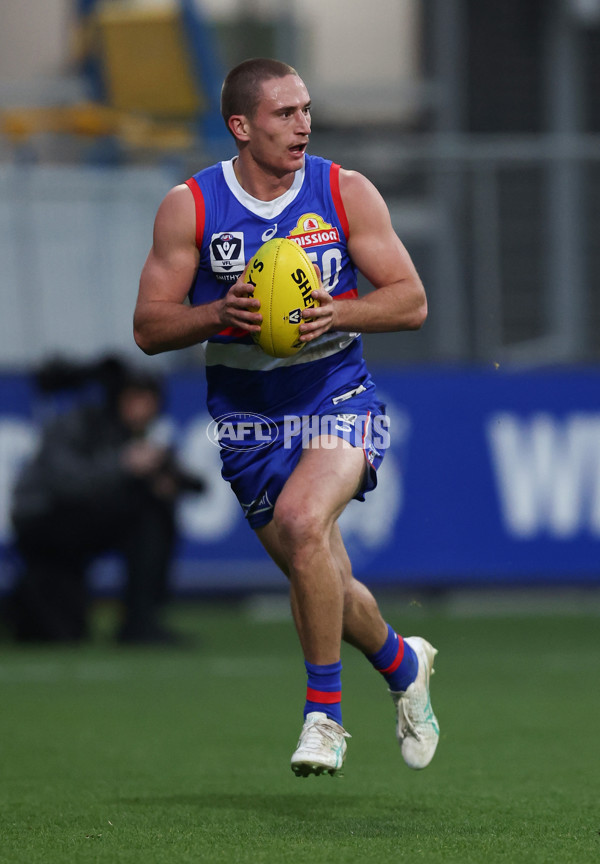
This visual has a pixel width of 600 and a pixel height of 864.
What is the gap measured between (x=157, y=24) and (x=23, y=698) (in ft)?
34.6

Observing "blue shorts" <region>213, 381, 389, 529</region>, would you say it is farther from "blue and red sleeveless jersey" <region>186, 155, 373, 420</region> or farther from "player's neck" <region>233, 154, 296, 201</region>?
"player's neck" <region>233, 154, 296, 201</region>

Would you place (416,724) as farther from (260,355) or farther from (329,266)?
(329,266)

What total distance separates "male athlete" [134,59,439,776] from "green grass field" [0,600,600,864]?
1.27 ft

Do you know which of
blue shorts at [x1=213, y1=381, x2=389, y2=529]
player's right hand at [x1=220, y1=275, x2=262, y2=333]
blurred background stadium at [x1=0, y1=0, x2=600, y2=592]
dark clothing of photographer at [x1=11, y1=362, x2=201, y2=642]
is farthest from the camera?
blurred background stadium at [x1=0, y1=0, x2=600, y2=592]

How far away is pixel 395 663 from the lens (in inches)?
236

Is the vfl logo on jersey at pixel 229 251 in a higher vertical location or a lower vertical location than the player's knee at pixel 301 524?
higher

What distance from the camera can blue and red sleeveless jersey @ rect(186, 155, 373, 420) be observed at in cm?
557

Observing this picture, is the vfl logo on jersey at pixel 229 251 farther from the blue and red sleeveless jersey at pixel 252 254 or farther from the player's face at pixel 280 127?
the player's face at pixel 280 127

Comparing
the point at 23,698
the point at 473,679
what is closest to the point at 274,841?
the point at 23,698

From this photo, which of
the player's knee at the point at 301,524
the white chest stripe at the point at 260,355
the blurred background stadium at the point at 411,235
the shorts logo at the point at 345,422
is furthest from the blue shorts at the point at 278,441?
the blurred background stadium at the point at 411,235

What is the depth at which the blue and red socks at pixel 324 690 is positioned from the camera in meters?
5.38

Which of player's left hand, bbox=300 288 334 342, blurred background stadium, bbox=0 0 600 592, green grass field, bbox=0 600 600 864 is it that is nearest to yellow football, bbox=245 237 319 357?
player's left hand, bbox=300 288 334 342

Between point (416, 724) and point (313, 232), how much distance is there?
1.78 meters

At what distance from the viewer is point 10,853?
185 inches
